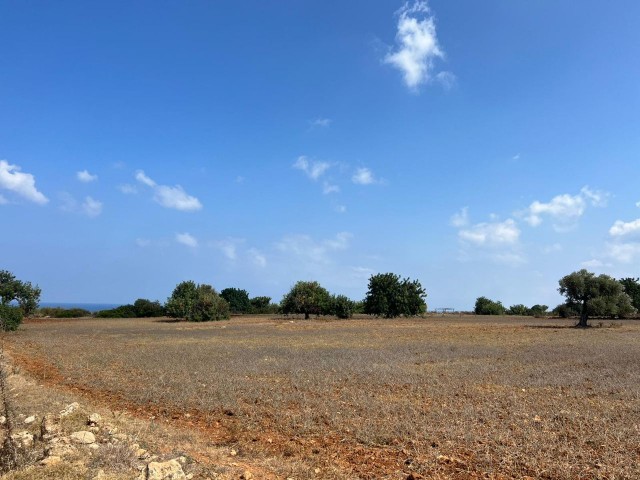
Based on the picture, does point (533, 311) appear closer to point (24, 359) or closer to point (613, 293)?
point (613, 293)

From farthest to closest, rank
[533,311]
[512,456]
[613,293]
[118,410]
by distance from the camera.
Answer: [533,311] < [613,293] < [118,410] < [512,456]

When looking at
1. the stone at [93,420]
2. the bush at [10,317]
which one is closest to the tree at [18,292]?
the bush at [10,317]

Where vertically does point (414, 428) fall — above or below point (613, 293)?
below

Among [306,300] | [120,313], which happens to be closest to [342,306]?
[306,300]

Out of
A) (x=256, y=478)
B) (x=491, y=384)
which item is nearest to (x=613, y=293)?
(x=491, y=384)

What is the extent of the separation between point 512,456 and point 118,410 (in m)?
8.31

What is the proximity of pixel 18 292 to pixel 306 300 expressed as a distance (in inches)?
1445

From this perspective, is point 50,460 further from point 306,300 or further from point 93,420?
point 306,300

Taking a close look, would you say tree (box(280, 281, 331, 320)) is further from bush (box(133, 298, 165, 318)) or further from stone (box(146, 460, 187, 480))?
stone (box(146, 460, 187, 480))

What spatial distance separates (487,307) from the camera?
9544 cm

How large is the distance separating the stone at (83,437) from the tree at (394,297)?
6193cm

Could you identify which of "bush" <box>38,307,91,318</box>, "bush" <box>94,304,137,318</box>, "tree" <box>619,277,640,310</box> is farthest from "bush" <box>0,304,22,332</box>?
"tree" <box>619,277,640,310</box>

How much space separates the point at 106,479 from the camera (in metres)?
5.47

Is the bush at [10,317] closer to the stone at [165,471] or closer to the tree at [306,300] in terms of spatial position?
the tree at [306,300]
